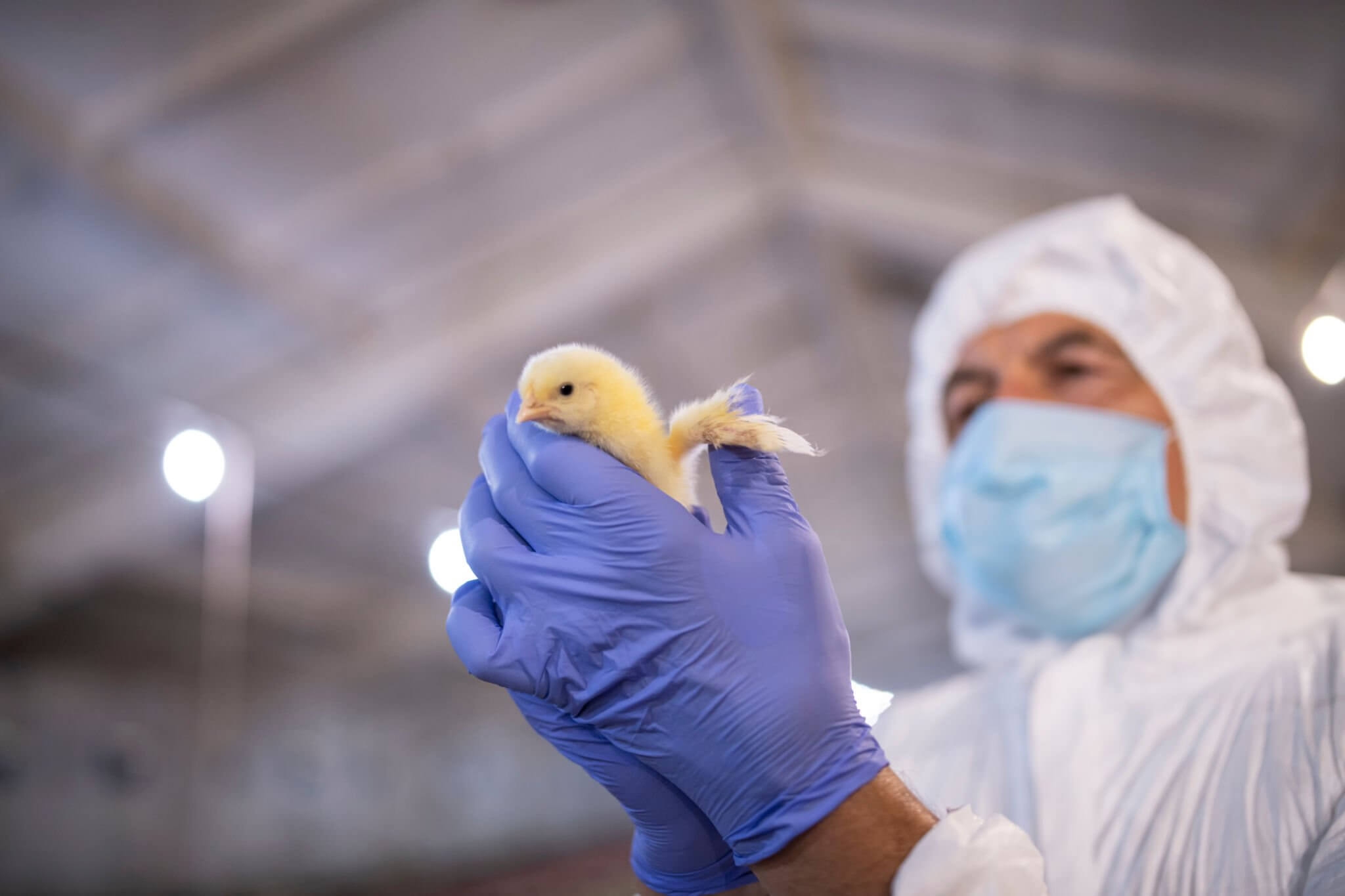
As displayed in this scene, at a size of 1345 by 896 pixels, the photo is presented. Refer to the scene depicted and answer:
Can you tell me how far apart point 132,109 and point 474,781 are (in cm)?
708

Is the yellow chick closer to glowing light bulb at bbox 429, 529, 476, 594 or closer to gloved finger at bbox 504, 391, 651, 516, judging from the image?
gloved finger at bbox 504, 391, 651, 516

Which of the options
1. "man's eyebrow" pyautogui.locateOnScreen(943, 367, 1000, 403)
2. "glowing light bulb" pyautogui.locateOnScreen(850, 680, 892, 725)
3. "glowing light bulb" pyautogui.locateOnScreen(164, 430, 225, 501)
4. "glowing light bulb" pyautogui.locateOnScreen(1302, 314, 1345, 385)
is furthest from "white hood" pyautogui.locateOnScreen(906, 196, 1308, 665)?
"glowing light bulb" pyautogui.locateOnScreen(164, 430, 225, 501)

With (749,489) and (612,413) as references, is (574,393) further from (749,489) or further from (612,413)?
(749,489)

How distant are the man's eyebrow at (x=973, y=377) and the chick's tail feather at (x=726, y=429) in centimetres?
94

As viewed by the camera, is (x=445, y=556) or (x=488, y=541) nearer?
(x=488, y=541)

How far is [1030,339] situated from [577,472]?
120 centimetres

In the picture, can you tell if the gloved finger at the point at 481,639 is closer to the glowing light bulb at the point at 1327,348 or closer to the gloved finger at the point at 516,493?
the gloved finger at the point at 516,493

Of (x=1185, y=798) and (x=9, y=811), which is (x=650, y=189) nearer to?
(x=1185, y=798)

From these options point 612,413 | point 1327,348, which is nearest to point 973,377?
point 612,413

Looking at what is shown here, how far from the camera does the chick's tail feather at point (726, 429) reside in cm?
88

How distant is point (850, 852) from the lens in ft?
2.69

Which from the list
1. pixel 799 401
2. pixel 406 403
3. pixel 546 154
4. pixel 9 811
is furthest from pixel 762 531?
pixel 799 401

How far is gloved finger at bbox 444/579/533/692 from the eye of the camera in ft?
2.82

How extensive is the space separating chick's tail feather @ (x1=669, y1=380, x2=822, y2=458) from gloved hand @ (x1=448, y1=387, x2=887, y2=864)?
71mm
